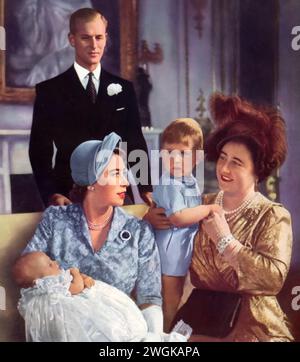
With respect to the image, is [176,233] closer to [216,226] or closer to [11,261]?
[216,226]

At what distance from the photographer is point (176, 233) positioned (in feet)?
7.97

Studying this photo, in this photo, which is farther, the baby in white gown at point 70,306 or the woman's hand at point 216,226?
the woman's hand at point 216,226

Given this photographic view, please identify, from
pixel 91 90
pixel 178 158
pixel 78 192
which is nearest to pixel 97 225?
pixel 78 192

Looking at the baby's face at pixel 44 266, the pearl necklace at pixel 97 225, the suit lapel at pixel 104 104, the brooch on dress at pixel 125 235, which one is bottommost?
the baby's face at pixel 44 266

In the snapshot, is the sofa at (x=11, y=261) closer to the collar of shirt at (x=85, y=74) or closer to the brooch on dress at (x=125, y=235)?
the brooch on dress at (x=125, y=235)

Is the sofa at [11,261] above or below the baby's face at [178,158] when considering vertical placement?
below

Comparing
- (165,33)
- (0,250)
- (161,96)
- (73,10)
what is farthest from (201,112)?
(0,250)

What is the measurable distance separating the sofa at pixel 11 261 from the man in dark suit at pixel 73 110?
0.42 feet

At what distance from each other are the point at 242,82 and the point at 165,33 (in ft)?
1.25

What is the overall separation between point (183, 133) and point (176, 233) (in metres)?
0.41

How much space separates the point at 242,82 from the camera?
8.16ft

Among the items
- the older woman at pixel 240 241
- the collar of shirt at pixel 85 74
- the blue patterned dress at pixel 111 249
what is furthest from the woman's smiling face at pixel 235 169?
the collar of shirt at pixel 85 74

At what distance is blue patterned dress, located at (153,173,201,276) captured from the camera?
2410 millimetres

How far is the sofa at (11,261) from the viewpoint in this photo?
2.35m
